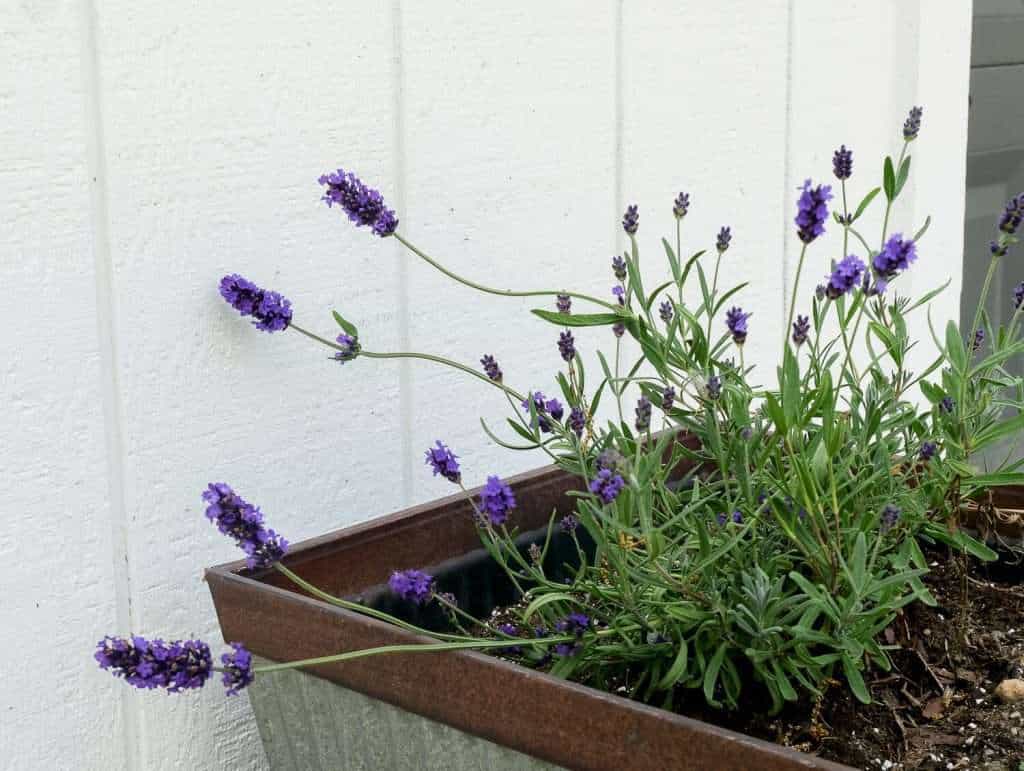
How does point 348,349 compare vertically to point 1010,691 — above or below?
above

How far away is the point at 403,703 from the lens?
30.5 inches

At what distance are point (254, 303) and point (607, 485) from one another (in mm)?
303

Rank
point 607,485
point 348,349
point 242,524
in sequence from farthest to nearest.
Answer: point 348,349 < point 242,524 < point 607,485

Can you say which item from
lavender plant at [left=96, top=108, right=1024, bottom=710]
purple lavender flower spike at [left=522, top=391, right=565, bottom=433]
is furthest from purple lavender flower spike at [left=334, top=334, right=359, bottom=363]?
purple lavender flower spike at [left=522, top=391, right=565, bottom=433]

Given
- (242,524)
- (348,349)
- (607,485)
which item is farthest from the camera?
(348,349)

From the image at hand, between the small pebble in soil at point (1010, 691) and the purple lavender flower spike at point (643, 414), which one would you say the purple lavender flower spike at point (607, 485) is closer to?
the purple lavender flower spike at point (643, 414)

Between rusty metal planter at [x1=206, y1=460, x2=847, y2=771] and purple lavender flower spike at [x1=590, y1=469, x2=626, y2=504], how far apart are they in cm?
9

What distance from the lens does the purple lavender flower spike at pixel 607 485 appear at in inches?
27.2

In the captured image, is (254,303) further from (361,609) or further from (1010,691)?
(1010,691)

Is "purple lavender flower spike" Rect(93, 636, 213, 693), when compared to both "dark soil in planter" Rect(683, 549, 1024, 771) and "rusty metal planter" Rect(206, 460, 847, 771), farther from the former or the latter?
"dark soil in planter" Rect(683, 549, 1024, 771)

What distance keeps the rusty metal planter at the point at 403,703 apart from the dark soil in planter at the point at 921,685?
5 centimetres

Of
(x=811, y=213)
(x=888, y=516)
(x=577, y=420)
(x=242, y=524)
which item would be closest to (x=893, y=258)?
(x=811, y=213)

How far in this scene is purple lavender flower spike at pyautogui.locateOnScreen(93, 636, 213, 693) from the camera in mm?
729

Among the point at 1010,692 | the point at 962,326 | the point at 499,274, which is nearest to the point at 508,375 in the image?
the point at 499,274
